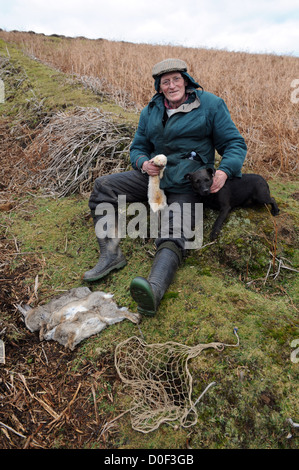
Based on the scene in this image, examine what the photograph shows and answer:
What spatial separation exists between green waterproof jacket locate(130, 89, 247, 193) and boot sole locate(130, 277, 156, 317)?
4.20 feet

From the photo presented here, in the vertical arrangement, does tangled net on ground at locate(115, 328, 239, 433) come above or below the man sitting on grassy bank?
below

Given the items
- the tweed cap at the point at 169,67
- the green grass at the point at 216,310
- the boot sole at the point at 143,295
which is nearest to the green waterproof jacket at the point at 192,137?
the tweed cap at the point at 169,67

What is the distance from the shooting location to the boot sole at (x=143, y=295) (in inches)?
88.4

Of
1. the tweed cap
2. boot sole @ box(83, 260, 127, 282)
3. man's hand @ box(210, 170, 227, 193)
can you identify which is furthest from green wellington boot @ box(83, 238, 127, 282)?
the tweed cap

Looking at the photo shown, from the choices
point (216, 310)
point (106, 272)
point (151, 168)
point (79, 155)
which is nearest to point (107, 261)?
point (106, 272)

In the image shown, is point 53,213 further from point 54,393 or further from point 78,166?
point 54,393

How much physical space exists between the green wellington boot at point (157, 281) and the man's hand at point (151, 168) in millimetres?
737

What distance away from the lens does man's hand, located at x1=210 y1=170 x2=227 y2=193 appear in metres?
2.93

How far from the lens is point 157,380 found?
2133 mm

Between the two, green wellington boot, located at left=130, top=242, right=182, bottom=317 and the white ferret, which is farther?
the white ferret

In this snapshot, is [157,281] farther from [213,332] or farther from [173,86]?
[173,86]

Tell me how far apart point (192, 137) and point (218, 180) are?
0.53 metres

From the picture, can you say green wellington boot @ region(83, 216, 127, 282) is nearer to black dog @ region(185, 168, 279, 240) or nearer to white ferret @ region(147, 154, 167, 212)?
white ferret @ region(147, 154, 167, 212)

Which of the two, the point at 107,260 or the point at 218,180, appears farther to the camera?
the point at 107,260
